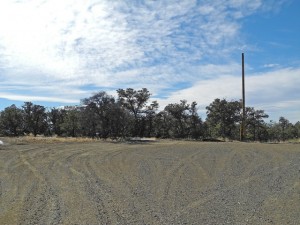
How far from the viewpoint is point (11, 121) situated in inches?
3593

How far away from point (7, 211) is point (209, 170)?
6.79m

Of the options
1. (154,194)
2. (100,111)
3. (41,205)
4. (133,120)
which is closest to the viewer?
(41,205)

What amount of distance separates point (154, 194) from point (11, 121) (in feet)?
291

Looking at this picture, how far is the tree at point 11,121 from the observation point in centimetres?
9112

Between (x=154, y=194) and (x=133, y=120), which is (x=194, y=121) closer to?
(x=133, y=120)

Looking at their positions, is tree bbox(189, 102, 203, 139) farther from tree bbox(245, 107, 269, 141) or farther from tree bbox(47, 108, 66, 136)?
tree bbox(47, 108, 66, 136)

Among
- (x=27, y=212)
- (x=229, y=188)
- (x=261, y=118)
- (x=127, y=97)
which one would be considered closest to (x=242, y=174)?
(x=229, y=188)

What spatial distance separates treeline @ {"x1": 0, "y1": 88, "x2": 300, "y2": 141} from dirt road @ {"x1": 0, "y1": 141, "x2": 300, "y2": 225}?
128 feet

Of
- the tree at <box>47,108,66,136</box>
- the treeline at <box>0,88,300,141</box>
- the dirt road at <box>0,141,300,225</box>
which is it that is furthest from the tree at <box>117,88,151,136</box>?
the dirt road at <box>0,141,300,225</box>

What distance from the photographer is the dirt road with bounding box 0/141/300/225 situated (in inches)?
269

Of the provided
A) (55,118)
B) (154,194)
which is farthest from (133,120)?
(154,194)

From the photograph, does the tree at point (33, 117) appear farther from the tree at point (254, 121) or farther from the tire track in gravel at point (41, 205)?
the tire track in gravel at point (41, 205)

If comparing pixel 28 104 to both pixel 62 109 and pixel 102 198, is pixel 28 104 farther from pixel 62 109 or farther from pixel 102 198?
pixel 102 198

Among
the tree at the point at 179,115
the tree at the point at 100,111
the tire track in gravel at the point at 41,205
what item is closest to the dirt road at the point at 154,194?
the tire track in gravel at the point at 41,205
